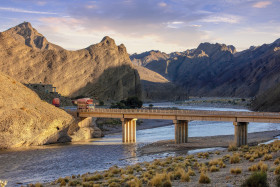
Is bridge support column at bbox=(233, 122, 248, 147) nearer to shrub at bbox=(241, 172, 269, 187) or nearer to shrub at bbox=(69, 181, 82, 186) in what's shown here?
shrub at bbox=(69, 181, 82, 186)

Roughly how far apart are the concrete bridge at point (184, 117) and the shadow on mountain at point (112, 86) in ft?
316

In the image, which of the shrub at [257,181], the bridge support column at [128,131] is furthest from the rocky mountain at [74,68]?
the shrub at [257,181]

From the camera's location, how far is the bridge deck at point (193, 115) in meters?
45.3

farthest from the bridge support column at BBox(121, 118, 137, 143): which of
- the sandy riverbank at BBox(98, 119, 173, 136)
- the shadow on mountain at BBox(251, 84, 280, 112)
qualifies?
the shadow on mountain at BBox(251, 84, 280, 112)

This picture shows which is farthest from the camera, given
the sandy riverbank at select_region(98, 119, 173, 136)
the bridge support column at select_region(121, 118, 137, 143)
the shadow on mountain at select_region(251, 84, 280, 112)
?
the shadow on mountain at select_region(251, 84, 280, 112)

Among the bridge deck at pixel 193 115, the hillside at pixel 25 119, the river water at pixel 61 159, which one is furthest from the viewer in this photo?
the hillside at pixel 25 119

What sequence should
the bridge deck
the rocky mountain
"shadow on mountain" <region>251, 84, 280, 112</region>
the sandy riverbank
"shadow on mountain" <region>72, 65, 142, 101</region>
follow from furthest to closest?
"shadow on mountain" <region>72, 65, 142, 101</region>
the rocky mountain
"shadow on mountain" <region>251, 84, 280, 112</region>
the sandy riverbank
the bridge deck

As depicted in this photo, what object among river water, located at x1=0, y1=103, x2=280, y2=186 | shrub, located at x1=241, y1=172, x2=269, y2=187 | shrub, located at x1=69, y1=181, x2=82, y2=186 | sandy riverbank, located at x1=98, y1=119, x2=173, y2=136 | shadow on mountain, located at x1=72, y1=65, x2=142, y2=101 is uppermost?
shadow on mountain, located at x1=72, y1=65, x2=142, y2=101

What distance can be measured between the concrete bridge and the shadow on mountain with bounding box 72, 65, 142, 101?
3792 inches

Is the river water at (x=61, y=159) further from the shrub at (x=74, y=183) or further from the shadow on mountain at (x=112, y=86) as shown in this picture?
the shadow on mountain at (x=112, y=86)

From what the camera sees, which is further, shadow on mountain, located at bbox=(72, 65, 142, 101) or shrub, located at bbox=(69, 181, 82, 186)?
shadow on mountain, located at bbox=(72, 65, 142, 101)

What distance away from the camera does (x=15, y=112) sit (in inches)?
1905

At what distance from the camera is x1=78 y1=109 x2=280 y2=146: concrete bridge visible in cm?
4589

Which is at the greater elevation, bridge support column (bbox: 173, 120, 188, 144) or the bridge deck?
the bridge deck
